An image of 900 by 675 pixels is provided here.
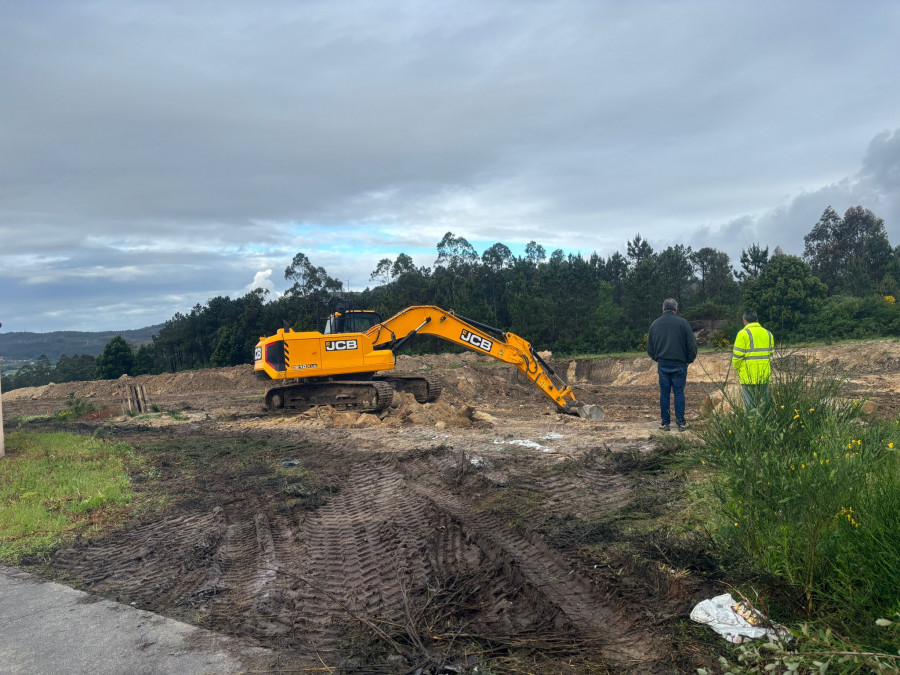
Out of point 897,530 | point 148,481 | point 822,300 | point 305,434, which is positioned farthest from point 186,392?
point 822,300

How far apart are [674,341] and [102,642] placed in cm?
804

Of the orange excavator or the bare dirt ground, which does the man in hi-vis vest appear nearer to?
the bare dirt ground

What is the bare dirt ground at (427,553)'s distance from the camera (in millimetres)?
3650

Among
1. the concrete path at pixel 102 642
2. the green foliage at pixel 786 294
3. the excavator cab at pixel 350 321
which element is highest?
the green foliage at pixel 786 294

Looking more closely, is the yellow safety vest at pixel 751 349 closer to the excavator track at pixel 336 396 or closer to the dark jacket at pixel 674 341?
the dark jacket at pixel 674 341

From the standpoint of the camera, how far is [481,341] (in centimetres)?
1454

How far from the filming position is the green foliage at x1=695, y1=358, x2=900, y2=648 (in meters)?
3.10

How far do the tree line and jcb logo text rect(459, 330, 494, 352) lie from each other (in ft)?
64.7

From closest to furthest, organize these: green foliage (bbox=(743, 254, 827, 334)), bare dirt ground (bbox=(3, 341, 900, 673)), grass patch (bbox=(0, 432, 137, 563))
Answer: bare dirt ground (bbox=(3, 341, 900, 673))
grass patch (bbox=(0, 432, 137, 563))
green foliage (bbox=(743, 254, 827, 334))

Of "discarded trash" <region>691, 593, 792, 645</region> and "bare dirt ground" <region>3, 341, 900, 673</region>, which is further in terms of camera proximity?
"bare dirt ground" <region>3, 341, 900, 673</region>

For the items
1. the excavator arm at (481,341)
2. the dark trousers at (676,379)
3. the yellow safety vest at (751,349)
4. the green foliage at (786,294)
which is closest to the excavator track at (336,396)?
the excavator arm at (481,341)

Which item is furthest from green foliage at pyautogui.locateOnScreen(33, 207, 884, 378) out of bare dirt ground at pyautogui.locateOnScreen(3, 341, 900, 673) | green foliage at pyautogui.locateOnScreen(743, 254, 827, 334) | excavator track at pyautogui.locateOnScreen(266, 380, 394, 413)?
bare dirt ground at pyautogui.locateOnScreen(3, 341, 900, 673)

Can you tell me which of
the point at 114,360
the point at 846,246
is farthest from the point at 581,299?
the point at 114,360

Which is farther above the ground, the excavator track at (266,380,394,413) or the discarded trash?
the excavator track at (266,380,394,413)
